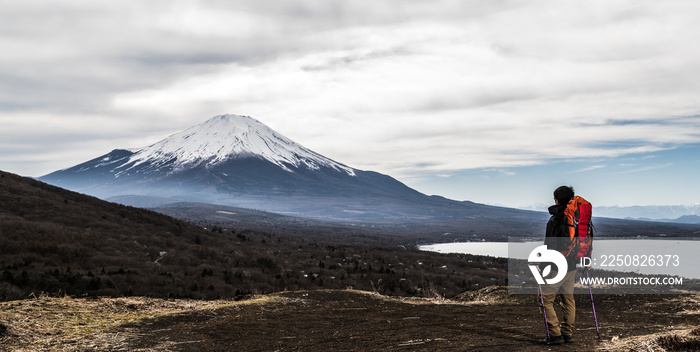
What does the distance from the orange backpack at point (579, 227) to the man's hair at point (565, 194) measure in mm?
101

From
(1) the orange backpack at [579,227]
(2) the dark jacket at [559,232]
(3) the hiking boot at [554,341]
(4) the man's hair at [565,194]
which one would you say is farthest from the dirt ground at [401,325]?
(4) the man's hair at [565,194]

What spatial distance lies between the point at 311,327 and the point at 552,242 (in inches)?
226

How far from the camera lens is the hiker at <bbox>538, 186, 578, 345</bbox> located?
27.1 ft

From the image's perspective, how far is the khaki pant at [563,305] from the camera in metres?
8.24

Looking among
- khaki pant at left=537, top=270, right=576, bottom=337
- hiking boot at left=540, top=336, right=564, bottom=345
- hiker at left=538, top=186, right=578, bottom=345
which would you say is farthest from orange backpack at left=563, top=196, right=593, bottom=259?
hiking boot at left=540, top=336, right=564, bottom=345

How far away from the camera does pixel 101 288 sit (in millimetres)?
21016

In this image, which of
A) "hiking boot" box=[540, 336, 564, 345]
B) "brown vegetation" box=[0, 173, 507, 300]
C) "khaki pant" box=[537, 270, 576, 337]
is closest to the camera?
"hiking boot" box=[540, 336, 564, 345]

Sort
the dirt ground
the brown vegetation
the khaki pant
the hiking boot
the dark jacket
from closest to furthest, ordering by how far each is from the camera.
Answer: the hiking boot → the khaki pant → the dark jacket → the dirt ground → the brown vegetation

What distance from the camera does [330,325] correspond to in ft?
36.5

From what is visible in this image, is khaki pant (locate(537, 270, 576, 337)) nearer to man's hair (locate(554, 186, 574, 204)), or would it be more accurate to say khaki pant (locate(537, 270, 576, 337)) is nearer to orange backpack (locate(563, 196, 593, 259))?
orange backpack (locate(563, 196, 593, 259))

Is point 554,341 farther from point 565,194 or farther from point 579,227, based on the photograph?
point 565,194

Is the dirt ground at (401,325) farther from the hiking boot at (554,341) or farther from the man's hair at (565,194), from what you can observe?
the man's hair at (565,194)

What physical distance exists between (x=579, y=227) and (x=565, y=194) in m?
0.64

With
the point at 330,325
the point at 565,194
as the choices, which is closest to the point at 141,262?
the point at 330,325
